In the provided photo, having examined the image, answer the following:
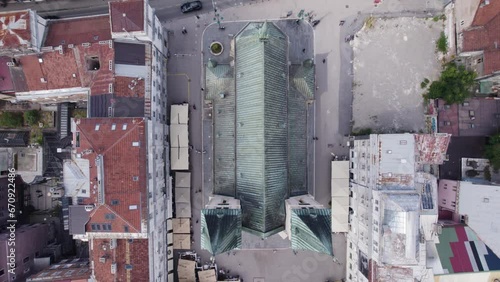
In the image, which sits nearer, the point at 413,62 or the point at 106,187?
the point at 106,187

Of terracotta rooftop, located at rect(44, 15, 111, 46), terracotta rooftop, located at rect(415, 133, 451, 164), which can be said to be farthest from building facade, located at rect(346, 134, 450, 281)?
terracotta rooftop, located at rect(44, 15, 111, 46)

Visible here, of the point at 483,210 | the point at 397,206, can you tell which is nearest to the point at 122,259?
the point at 397,206

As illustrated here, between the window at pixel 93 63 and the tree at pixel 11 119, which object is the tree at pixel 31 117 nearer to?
the tree at pixel 11 119

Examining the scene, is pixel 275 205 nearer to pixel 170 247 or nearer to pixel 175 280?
pixel 170 247

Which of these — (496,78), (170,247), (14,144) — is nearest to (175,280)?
(170,247)

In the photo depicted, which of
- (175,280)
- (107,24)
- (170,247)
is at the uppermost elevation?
(107,24)

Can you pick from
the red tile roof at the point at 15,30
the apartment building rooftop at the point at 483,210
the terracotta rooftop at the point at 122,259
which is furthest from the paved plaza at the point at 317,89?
the red tile roof at the point at 15,30

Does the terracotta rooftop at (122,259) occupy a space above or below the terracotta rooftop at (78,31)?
below

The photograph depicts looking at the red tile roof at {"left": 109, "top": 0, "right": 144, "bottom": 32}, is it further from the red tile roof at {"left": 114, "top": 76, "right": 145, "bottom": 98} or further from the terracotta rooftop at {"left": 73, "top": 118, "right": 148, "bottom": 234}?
the terracotta rooftop at {"left": 73, "top": 118, "right": 148, "bottom": 234}
